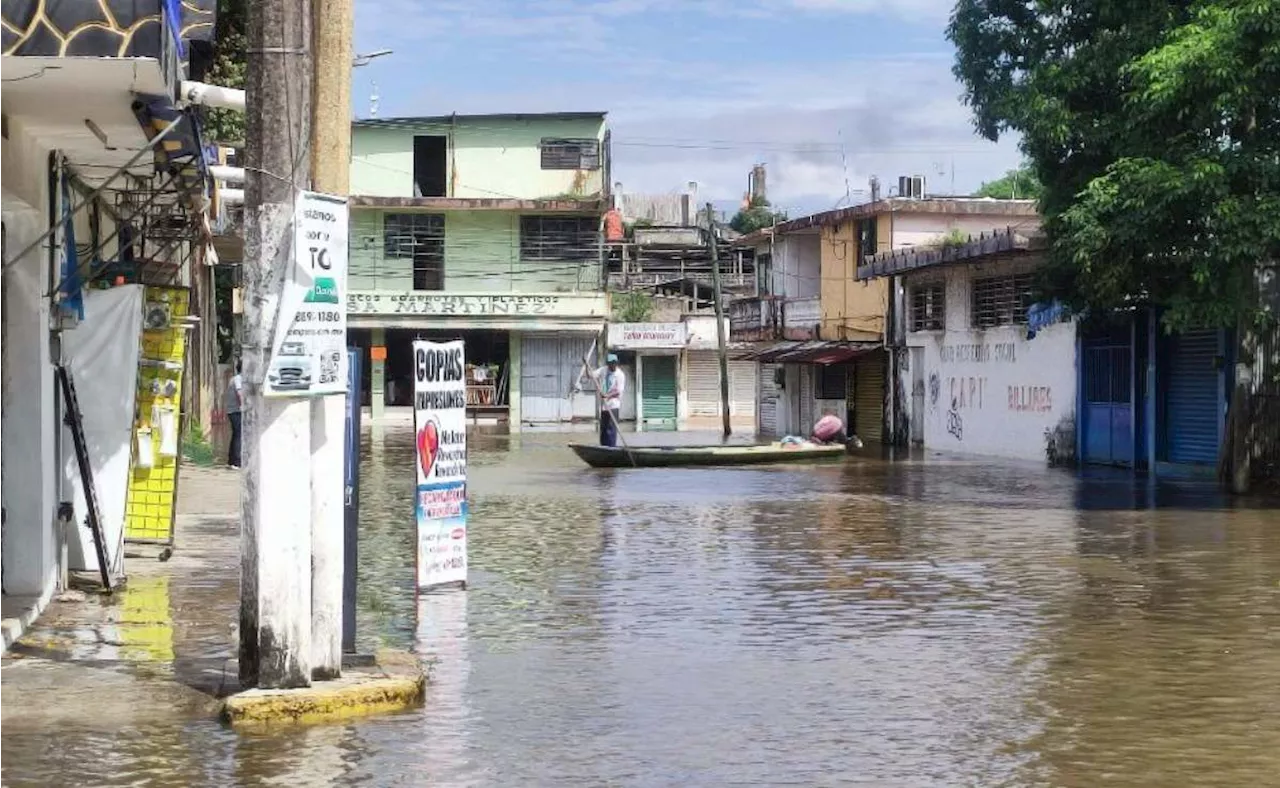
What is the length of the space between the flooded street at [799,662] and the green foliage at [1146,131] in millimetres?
3982

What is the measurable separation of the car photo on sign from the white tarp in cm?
515

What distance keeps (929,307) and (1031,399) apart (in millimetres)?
6570

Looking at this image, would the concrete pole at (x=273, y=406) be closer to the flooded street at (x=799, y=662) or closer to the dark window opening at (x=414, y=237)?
the flooded street at (x=799, y=662)

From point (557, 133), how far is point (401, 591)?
45514 mm

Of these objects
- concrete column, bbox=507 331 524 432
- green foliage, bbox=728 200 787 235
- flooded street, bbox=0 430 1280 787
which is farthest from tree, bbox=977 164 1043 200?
flooded street, bbox=0 430 1280 787

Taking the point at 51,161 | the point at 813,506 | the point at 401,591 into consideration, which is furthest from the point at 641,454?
the point at 51,161

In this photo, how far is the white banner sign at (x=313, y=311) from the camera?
8609mm

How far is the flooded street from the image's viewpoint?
7.70 meters

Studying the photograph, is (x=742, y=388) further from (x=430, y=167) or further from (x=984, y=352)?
(x=984, y=352)

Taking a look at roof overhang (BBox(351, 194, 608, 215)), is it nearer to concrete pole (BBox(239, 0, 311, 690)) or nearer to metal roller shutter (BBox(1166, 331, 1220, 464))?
metal roller shutter (BBox(1166, 331, 1220, 464))

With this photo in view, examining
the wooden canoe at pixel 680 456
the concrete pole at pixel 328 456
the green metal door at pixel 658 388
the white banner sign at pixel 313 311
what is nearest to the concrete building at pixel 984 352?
the wooden canoe at pixel 680 456

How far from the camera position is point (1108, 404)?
108 ft

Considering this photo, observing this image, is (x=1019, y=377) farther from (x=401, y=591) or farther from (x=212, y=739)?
(x=212, y=739)

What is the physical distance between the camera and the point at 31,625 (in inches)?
445
